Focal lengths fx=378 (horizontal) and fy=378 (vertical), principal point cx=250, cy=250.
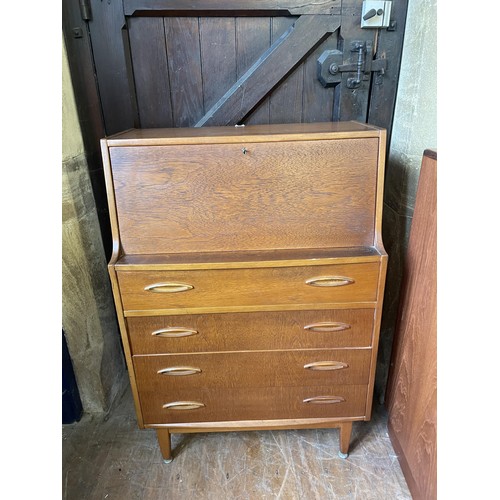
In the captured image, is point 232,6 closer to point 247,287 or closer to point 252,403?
point 247,287

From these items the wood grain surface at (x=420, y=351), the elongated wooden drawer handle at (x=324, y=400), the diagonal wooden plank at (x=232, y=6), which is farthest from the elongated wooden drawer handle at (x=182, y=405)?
the diagonal wooden plank at (x=232, y=6)

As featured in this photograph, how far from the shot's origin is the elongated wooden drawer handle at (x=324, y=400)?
1339 mm

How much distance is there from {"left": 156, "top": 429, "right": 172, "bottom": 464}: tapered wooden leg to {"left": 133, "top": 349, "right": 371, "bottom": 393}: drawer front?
0.73 ft

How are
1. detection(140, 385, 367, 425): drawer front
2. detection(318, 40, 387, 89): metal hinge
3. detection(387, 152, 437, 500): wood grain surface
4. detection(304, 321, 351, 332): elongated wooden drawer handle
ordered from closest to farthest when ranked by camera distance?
detection(387, 152, 437, 500): wood grain surface → detection(304, 321, 351, 332): elongated wooden drawer handle → detection(140, 385, 367, 425): drawer front → detection(318, 40, 387, 89): metal hinge

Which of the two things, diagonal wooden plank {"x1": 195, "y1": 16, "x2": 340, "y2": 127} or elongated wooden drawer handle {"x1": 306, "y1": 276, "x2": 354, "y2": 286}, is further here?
diagonal wooden plank {"x1": 195, "y1": 16, "x2": 340, "y2": 127}

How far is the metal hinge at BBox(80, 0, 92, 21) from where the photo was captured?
1345 mm

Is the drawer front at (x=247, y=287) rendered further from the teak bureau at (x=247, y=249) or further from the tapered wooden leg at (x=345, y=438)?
the tapered wooden leg at (x=345, y=438)

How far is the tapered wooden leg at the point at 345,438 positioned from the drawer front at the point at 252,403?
0.08 m

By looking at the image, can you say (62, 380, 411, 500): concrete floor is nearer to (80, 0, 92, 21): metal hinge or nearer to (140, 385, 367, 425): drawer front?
(140, 385, 367, 425): drawer front

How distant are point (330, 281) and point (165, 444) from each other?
0.91 m

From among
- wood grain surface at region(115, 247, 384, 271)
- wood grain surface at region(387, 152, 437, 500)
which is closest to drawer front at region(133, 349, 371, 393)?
wood grain surface at region(387, 152, 437, 500)
